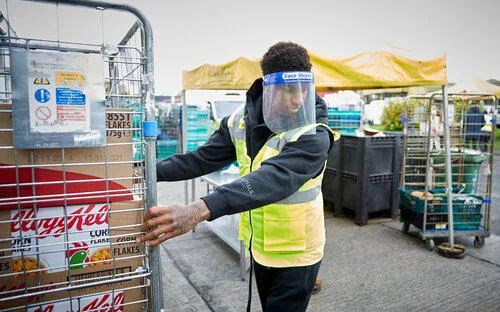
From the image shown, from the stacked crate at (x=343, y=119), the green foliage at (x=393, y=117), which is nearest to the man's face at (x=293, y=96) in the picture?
the stacked crate at (x=343, y=119)

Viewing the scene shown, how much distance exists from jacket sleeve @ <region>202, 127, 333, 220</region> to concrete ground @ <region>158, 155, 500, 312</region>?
82.2 inches

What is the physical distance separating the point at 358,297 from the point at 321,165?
2.20 meters

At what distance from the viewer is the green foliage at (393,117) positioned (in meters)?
8.55

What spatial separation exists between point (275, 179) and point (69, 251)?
0.84 m

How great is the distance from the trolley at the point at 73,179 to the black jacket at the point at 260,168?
31 cm

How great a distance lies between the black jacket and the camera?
53.1 inches

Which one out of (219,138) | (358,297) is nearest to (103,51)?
(219,138)

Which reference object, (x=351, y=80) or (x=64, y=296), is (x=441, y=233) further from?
(x=64, y=296)

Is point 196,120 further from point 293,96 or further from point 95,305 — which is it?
point 95,305

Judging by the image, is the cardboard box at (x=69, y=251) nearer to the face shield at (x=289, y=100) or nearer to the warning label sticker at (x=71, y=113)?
the warning label sticker at (x=71, y=113)

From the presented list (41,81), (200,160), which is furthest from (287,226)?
(41,81)

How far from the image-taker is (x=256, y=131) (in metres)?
1.90

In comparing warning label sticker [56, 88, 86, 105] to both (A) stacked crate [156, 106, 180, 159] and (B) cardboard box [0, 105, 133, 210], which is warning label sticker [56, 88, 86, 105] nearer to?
(B) cardboard box [0, 105, 133, 210]

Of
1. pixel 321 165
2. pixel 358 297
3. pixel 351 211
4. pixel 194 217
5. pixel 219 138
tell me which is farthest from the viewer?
pixel 351 211
